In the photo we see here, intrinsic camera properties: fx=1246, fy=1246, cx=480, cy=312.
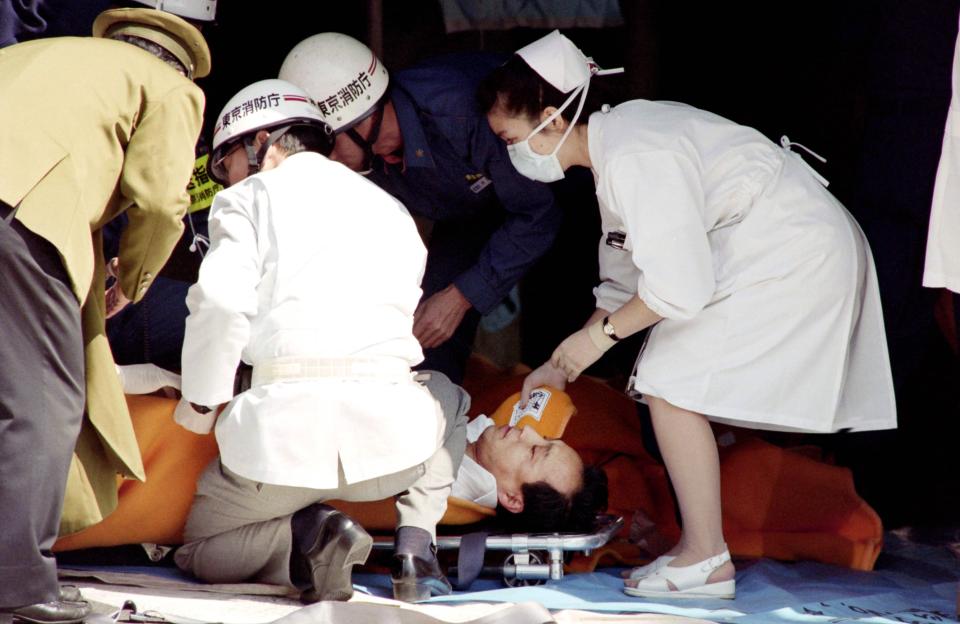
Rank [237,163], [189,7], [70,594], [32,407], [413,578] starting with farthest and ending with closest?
[189,7]
[237,163]
[413,578]
[70,594]
[32,407]

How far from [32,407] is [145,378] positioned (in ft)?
3.11

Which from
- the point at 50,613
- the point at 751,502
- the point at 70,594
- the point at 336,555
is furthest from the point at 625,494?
the point at 50,613

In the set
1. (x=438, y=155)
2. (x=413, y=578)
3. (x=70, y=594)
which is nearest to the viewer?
(x=70, y=594)

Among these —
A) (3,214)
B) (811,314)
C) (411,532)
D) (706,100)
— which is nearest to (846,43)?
(706,100)

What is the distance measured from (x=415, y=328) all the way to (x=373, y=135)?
70 centimetres

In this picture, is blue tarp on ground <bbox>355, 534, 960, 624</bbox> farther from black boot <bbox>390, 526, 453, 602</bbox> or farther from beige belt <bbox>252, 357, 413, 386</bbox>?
beige belt <bbox>252, 357, 413, 386</bbox>

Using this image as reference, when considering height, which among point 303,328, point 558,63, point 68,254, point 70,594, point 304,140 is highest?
point 558,63

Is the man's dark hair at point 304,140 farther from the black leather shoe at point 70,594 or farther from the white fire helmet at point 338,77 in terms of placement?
the black leather shoe at point 70,594

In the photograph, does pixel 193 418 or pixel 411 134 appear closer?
pixel 193 418

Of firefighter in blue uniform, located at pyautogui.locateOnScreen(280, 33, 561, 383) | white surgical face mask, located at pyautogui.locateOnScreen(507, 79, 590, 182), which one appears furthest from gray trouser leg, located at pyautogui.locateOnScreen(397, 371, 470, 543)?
firefighter in blue uniform, located at pyautogui.locateOnScreen(280, 33, 561, 383)

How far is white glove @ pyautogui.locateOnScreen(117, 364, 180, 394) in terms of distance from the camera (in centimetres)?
361

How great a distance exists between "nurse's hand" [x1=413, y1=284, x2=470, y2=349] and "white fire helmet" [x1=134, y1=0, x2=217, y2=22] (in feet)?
4.11

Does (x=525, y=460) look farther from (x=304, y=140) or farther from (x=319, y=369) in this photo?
(x=304, y=140)

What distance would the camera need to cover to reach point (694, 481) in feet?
11.7
